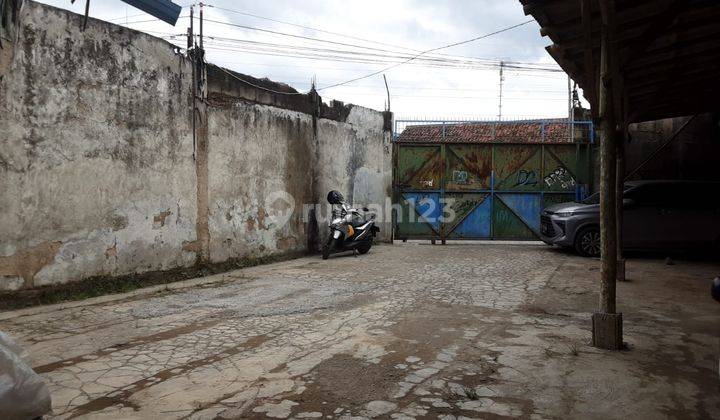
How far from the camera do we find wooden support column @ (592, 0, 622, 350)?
399 cm

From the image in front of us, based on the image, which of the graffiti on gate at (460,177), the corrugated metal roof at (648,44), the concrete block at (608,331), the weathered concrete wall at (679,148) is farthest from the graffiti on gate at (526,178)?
the concrete block at (608,331)

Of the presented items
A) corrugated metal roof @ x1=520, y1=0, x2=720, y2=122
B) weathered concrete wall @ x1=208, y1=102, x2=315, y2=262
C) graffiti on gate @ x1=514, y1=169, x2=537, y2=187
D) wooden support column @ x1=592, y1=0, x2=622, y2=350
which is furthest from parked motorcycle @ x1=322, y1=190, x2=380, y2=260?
wooden support column @ x1=592, y1=0, x2=622, y2=350

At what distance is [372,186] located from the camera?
12031mm

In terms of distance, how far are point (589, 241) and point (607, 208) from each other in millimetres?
5935

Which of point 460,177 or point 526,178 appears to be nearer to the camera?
point 526,178

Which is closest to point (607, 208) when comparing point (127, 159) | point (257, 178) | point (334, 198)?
point (127, 159)

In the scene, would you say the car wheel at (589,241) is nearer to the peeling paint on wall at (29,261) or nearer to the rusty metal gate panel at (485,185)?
the rusty metal gate panel at (485,185)

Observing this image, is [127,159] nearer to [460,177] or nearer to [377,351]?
[377,351]

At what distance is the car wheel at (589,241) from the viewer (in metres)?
9.62

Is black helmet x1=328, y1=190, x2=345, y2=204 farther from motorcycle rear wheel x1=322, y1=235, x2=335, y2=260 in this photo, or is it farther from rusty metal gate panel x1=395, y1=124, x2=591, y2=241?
rusty metal gate panel x1=395, y1=124, x2=591, y2=241

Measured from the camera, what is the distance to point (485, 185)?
1220 centimetres

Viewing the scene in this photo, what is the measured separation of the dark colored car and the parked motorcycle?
12.5 ft

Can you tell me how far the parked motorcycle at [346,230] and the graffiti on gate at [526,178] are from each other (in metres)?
3.94

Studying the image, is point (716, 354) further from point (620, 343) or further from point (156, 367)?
point (156, 367)
